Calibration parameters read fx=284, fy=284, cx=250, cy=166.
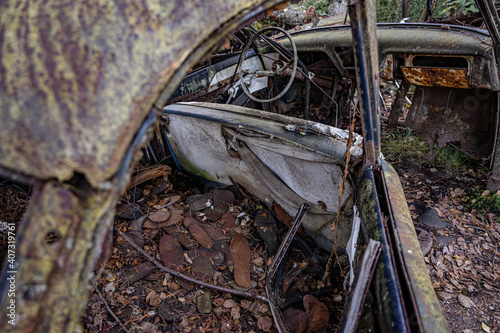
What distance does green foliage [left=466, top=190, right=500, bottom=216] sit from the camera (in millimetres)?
3067

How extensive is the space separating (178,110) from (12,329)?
266 cm

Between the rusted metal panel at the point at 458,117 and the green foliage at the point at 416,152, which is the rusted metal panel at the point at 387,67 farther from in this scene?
the green foliage at the point at 416,152

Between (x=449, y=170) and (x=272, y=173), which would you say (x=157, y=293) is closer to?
(x=272, y=173)

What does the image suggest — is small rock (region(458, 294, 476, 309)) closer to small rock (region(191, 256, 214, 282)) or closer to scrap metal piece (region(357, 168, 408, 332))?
scrap metal piece (region(357, 168, 408, 332))

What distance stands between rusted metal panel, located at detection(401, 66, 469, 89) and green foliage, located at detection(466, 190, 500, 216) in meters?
1.22

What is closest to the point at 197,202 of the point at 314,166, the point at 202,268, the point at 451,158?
the point at 202,268

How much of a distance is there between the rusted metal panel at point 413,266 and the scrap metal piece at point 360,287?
118mm

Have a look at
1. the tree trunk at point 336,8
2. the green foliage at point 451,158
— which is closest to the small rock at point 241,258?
the green foliage at point 451,158

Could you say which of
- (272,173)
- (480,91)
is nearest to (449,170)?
(480,91)

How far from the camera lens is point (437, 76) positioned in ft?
10.1

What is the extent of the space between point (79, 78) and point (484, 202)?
3.95 m

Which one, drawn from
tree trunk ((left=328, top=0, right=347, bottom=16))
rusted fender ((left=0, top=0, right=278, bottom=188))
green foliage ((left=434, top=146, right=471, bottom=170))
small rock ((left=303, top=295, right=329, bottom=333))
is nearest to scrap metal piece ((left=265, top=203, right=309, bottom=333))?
small rock ((left=303, top=295, right=329, bottom=333))

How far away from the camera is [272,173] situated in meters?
2.43

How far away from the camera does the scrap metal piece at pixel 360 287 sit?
113cm
